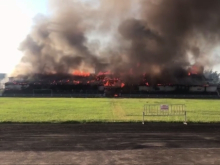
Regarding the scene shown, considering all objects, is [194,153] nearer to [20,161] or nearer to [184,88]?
[20,161]

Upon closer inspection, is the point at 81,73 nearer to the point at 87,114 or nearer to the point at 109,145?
the point at 87,114

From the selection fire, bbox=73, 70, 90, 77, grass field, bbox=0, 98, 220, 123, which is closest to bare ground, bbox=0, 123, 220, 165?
grass field, bbox=0, 98, 220, 123

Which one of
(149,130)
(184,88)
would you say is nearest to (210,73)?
(184,88)

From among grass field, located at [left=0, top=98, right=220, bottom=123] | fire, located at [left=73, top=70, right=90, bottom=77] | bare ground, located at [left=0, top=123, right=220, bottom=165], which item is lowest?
bare ground, located at [left=0, top=123, right=220, bottom=165]

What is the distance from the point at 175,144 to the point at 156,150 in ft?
5.54

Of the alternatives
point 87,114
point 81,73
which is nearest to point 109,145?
point 87,114

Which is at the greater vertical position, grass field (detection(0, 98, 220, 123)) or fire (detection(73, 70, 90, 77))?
fire (detection(73, 70, 90, 77))

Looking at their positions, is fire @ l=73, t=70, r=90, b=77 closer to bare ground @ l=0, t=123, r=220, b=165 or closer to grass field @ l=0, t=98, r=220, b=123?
grass field @ l=0, t=98, r=220, b=123

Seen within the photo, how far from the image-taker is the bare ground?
10.4m

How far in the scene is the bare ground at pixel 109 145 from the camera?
34.0 ft

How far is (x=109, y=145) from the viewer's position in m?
12.7

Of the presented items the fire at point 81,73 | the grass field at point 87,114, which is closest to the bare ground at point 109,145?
the grass field at point 87,114

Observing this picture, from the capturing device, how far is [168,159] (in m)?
10.4

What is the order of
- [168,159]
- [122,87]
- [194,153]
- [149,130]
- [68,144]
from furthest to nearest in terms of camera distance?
[122,87], [149,130], [68,144], [194,153], [168,159]
